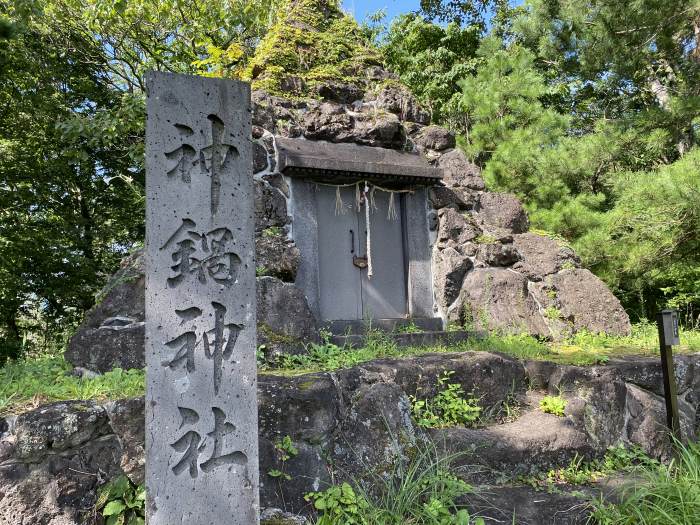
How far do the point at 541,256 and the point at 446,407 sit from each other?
3498 millimetres

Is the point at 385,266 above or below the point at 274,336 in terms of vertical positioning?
above

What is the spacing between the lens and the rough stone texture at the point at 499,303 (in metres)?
6.00

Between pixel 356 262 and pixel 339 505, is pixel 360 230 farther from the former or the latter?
pixel 339 505

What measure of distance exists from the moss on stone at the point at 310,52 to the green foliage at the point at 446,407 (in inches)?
172

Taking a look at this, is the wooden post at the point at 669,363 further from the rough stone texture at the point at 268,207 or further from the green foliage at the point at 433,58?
the green foliage at the point at 433,58

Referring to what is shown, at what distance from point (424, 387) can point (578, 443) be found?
1.33 metres

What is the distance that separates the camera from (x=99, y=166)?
462 inches

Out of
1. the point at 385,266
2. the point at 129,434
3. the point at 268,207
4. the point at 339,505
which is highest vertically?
the point at 268,207

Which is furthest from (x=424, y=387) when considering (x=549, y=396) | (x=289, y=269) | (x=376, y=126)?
(x=376, y=126)

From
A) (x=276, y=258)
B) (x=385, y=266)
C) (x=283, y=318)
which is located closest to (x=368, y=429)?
(x=283, y=318)

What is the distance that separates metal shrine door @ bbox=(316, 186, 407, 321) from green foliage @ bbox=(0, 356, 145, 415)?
8.75 feet

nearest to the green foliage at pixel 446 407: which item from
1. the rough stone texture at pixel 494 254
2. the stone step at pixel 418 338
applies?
the stone step at pixel 418 338

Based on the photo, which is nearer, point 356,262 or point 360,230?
point 356,262

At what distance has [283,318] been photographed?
4.96 metres
